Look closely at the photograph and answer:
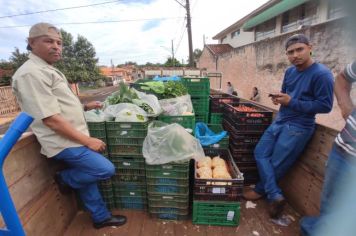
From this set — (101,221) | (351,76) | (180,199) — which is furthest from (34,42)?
(351,76)

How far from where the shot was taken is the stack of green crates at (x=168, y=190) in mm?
2227

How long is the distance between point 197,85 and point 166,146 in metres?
1.75

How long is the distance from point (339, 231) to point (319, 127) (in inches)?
69.6

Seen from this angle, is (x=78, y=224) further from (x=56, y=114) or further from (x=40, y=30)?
(x=40, y=30)

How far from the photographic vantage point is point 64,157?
6.19ft

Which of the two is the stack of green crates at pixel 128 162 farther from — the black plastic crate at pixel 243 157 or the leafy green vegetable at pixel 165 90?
the black plastic crate at pixel 243 157

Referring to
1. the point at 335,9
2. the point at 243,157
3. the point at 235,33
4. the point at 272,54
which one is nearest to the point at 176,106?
the point at 243,157

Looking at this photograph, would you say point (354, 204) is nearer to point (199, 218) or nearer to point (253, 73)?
point (199, 218)

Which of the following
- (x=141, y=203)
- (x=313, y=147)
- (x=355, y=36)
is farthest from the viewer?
(x=141, y=203)

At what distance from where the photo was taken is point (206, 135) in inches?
122

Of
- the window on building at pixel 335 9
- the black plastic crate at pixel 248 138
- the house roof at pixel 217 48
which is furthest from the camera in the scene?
the house roof at pixel 217 48

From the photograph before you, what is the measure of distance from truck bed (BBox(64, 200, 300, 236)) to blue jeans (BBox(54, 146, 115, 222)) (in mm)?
203

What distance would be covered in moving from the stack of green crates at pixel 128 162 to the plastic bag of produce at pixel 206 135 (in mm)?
896

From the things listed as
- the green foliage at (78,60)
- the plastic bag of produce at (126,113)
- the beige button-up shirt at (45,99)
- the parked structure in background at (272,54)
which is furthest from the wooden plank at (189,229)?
the green foliage at (78,60)
